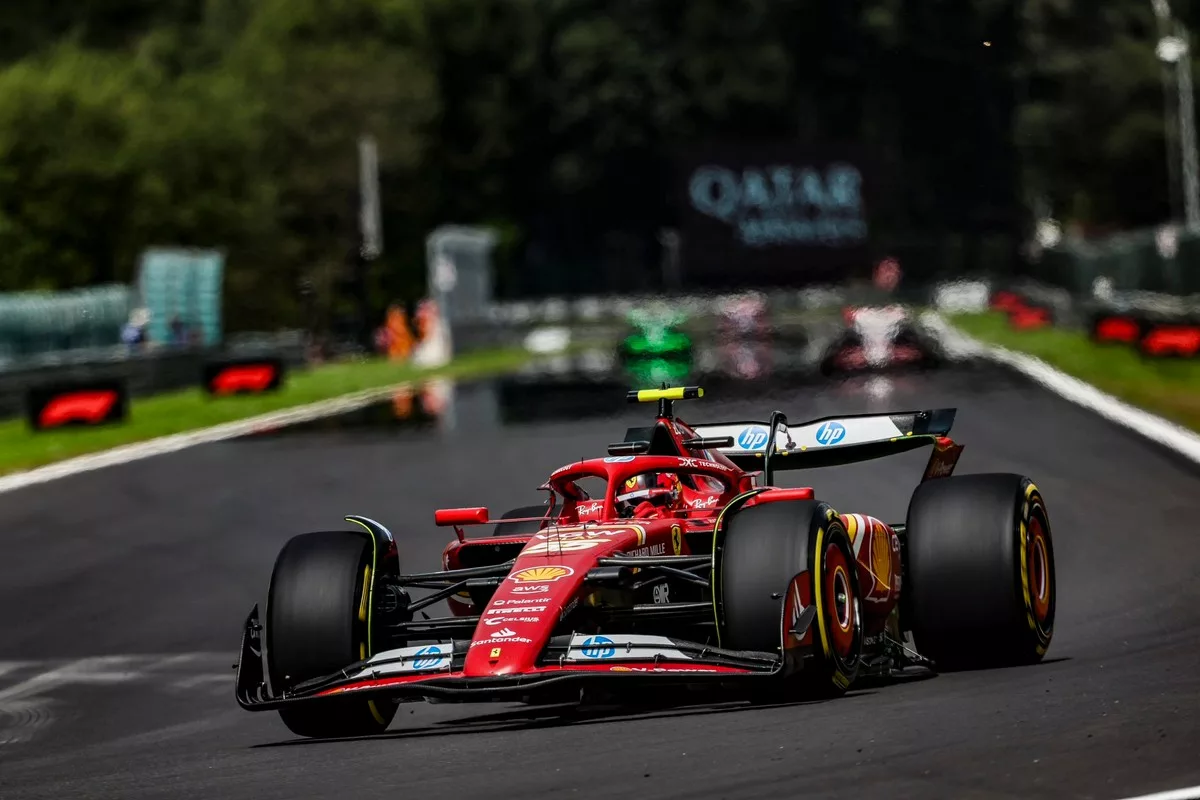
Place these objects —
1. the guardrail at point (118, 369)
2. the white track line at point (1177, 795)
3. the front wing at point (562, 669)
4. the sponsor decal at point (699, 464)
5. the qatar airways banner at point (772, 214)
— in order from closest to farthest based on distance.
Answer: the white track line at point (1177, 795) < the front wing at point (562, 669) < the sponsor decal at point (699, 464) < the guardrail at point (118, 369) < the qatar airways banner at point (772, 214)

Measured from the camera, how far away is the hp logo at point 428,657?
8.54m

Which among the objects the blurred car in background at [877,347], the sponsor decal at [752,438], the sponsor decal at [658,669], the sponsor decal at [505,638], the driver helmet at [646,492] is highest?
the sponsor decal at [752,438]

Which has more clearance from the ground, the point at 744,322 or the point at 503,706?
the point at 503,706

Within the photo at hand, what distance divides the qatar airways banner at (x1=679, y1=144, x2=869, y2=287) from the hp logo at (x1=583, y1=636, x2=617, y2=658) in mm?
72430

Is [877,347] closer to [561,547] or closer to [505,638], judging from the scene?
[561,547]

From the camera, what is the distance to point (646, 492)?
1001cm

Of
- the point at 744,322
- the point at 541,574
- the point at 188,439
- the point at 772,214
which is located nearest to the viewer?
the point at 541,574

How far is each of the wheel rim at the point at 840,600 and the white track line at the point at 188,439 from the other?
50.8 feet

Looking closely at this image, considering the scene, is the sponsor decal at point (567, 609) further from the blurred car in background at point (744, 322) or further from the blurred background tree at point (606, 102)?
the blurred background tree at point (606, 102)

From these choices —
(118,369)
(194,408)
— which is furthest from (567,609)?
(118,369)

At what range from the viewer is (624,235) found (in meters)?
93.9

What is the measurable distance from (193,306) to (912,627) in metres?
37.5

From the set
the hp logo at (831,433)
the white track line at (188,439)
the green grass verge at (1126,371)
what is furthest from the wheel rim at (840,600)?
the white track line at (188,439)

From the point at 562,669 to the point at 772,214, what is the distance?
241 feet
